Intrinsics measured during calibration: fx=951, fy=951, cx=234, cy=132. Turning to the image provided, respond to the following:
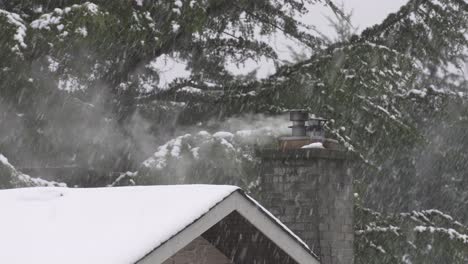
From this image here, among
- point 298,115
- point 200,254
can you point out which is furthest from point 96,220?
point 298,115

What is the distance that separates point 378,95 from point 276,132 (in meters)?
2.31

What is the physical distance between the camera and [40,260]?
580cm

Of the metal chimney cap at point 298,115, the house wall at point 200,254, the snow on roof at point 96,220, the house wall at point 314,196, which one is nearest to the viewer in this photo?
the snow on roof at point 96,220

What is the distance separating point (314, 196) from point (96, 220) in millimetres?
4949

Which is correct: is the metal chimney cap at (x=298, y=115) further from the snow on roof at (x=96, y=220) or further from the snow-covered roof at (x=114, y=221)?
the snow on roof at (x=96, y=220)

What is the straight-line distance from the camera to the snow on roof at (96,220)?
5.86m

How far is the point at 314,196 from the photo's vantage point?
11.2 meters

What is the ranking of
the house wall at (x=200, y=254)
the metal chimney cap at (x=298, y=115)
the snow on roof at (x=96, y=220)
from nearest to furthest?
the snow on roof at (x=96, y=220) < the house wall at (x=200, y=254) < the metal chimney cap at (x=298, y=115)

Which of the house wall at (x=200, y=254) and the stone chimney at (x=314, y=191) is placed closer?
the house wall at (x=200, y=254)

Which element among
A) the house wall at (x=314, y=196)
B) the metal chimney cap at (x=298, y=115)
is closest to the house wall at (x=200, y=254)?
the house wall at (x=314, y=196)

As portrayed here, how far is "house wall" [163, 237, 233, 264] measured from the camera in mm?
7750

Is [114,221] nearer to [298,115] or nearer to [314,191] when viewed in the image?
[314,191]

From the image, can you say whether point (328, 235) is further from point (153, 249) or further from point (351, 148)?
point (351, 148)

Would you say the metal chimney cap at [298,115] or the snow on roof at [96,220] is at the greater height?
the metal chimney cap at [298,115]
